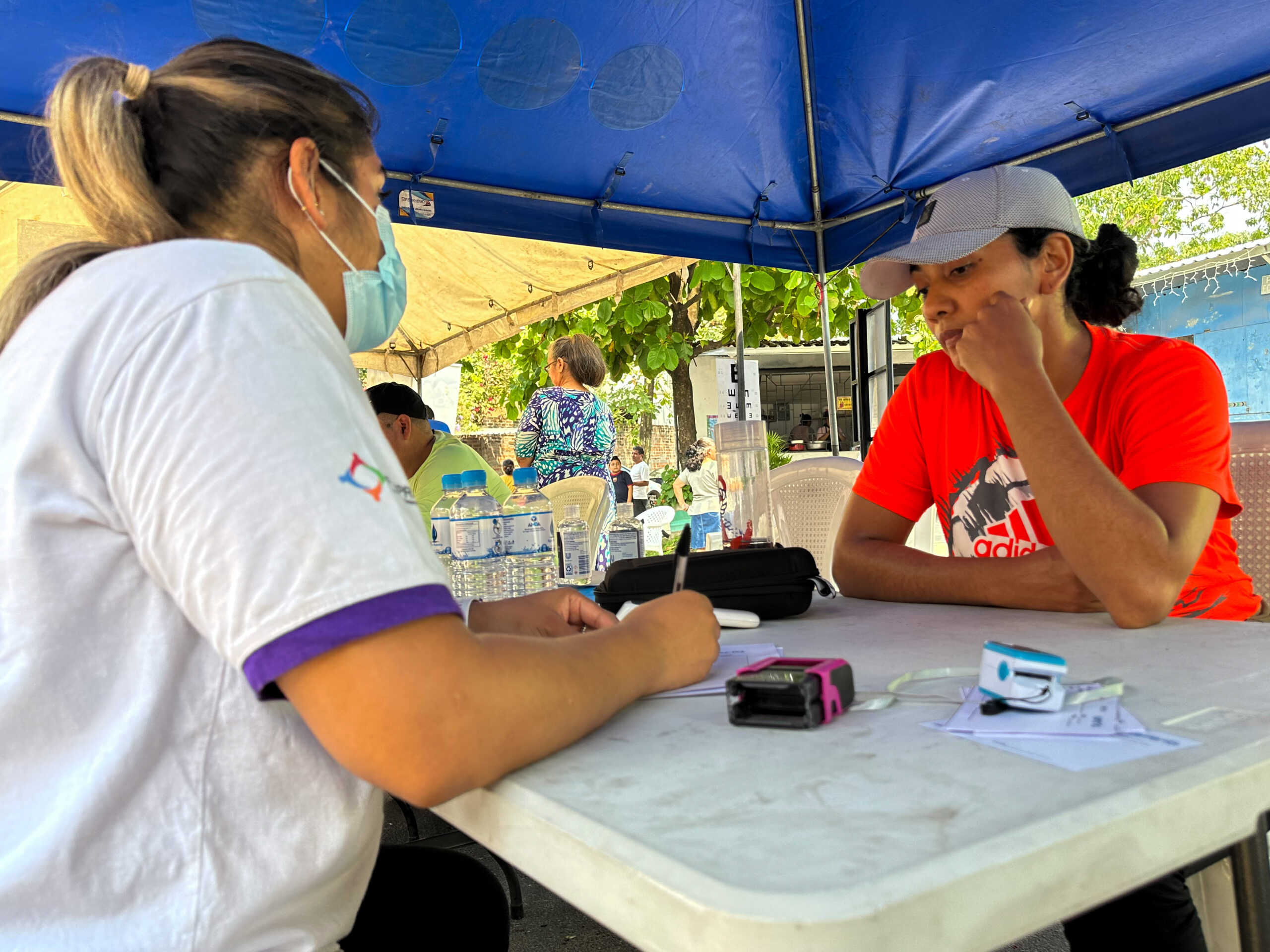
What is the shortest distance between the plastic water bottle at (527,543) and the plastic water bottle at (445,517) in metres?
0.17

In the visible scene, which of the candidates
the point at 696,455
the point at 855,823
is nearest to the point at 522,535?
the point at 855,823

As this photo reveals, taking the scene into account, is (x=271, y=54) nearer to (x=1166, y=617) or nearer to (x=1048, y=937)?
(x=1166, y=617)

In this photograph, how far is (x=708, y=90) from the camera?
337 cm

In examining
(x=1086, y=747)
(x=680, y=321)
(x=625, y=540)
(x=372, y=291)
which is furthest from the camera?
(x=680, y=321)

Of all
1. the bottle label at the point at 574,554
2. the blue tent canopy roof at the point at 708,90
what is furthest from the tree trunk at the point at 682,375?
the bottle label at the point at 574,554

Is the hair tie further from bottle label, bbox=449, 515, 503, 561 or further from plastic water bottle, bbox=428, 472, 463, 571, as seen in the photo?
plastic water bottle, bbox=428, 472, 463, 571

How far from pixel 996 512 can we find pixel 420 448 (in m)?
2.73

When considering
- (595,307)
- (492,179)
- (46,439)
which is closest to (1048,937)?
(46,439)

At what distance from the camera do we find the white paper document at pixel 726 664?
1.04m

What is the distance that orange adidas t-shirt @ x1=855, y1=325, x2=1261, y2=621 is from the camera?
165 centimetres

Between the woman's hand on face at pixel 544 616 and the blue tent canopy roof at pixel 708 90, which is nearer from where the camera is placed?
the woman's hand on face at pixel 544 616

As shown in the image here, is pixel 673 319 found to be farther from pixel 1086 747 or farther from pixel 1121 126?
pixel 1086 747

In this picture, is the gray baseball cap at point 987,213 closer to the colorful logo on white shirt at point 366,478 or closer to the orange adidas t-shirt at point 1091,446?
the orange adidas t-shirt at point 1091,446

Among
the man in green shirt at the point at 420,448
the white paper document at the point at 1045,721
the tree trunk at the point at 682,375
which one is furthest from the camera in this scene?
the tree trunk at the point at 682,375
